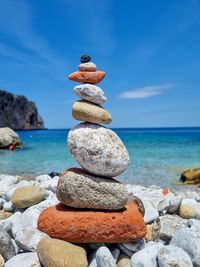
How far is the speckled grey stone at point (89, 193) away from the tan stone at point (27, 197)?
6.15 feet

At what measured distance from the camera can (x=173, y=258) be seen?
4234 mm

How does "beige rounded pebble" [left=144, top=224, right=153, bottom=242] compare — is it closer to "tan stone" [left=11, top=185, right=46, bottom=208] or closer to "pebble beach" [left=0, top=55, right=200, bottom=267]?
"pebble beach" [left=0, top=55, right=200, bottom=267]

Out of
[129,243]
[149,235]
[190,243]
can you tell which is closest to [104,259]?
[129,243]

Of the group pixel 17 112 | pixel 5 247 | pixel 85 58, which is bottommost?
pixel 5 247

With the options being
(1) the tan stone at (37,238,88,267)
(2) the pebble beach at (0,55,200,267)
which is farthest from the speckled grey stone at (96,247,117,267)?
(1) the tan stone at (37,238,88,267)

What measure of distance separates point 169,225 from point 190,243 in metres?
1.71

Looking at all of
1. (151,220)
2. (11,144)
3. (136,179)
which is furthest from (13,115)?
(151,220)

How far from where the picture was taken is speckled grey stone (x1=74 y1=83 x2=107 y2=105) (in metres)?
5.51

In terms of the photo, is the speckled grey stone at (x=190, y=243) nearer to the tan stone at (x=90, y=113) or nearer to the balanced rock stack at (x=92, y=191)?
the balanced rock stack at (x=92, y=191)

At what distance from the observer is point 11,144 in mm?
36344

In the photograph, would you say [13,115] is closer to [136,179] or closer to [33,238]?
[136,179]

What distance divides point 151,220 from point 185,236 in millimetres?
1262

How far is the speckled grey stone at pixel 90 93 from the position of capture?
18.1ft

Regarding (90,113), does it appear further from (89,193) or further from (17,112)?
(17,112)
